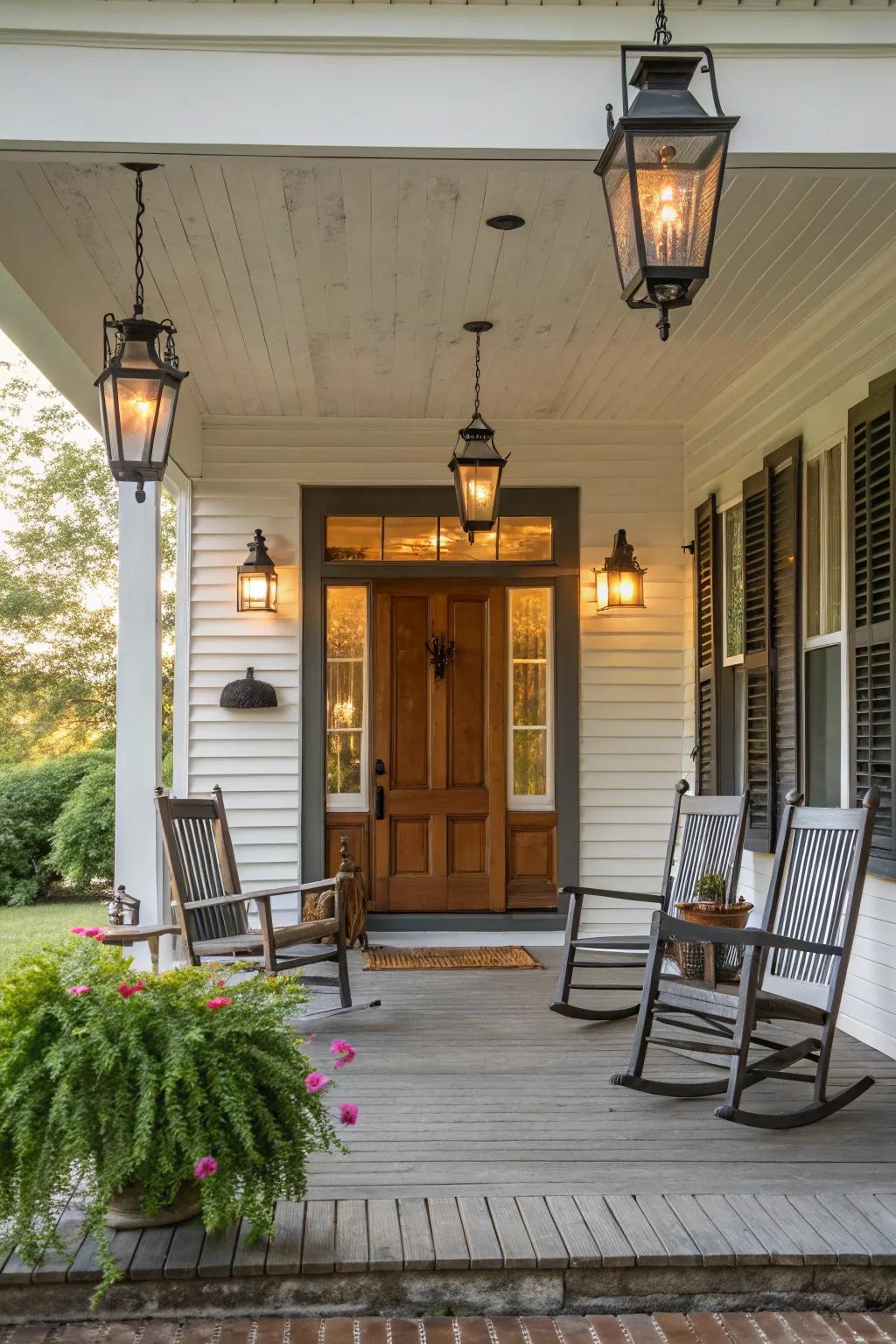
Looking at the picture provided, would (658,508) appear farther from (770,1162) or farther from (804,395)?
(770,1162)

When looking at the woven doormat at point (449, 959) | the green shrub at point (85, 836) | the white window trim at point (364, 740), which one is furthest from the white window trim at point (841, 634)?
the green shrub at point (85, 836)

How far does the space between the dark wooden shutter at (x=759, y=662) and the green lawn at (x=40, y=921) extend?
634cm

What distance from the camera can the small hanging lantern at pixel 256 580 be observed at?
7500 mm

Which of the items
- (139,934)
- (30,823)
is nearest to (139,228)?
(139,934)

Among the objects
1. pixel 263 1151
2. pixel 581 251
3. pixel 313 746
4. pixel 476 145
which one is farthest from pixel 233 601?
pixel 263 1151

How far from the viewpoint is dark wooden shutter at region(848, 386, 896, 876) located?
4.82 metres

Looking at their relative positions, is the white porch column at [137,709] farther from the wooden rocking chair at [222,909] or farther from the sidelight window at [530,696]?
the sidelight window at [530,696]

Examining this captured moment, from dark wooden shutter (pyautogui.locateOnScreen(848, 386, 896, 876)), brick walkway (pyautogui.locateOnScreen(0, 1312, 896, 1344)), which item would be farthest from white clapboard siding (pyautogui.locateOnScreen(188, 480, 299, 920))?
brick walkway (pyautogui.locateOnScreen(0, 1312, 896, 1344))

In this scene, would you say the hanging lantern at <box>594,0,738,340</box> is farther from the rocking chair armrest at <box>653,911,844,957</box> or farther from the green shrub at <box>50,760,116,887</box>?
the green shrub at <box>50,760,116,887</box>

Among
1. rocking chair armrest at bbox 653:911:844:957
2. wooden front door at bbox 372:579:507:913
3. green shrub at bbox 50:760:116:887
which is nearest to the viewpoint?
rocking chair armrest at bbox 653:911:844:957

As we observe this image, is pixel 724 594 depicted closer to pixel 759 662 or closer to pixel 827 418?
pixel 759 662

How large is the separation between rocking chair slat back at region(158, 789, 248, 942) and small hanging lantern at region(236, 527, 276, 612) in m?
1.85

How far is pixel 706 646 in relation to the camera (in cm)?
722

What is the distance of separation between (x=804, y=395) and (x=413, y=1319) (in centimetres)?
441
